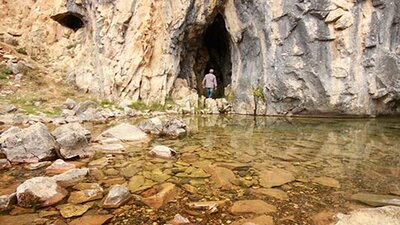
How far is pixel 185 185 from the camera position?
5.12 metres

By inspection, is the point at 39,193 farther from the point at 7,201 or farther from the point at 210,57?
the point at 210,57

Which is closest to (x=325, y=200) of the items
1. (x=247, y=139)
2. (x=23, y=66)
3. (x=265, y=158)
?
(x=265, y=158)

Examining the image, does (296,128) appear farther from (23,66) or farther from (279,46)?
(23,66)

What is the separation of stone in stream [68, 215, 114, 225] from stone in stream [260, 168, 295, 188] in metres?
2.58

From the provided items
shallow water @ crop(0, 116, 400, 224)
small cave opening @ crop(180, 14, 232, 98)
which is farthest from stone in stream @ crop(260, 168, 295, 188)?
small cave opening @ crop(180, 14, 232, 98)

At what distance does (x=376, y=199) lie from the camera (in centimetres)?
437

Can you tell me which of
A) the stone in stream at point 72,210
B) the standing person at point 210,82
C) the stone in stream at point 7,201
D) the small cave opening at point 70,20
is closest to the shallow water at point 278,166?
the stone in stream at point 72,210

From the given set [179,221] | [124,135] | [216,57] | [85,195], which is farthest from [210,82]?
[179,221]

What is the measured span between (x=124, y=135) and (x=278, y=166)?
4646 millimetres

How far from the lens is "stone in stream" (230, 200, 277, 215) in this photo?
4125 mm

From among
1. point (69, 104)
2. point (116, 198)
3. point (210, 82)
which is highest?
point (210, 82)

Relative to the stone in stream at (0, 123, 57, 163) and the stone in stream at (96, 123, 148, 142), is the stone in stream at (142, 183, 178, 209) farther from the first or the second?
the stone in stream at (96, 123, 148, 142)

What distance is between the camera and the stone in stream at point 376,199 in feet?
13.8

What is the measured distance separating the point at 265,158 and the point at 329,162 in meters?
1.34
